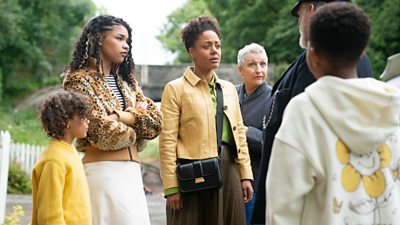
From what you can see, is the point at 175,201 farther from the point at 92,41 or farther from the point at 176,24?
the point at 176,24

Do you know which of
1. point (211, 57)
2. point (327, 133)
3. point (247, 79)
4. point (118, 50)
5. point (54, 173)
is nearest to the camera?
point (327, 133)

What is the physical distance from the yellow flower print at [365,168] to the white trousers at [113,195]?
1915mm

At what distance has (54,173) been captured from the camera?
387 centimetres

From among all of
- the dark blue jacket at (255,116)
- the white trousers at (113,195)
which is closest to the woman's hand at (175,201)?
the white trousers at (113,195)

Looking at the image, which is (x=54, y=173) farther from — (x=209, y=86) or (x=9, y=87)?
(x=9, y=87)

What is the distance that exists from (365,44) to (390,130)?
38 cm

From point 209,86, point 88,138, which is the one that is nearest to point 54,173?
point 88,138

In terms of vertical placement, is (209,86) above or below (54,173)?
above

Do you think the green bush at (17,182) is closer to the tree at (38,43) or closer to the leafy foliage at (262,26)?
the tree at (38,43)

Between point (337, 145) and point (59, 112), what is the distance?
194cm

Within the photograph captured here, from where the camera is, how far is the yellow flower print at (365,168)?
2742 mm

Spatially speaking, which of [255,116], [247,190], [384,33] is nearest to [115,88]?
[247,190]

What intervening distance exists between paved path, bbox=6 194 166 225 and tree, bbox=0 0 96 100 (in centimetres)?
1424

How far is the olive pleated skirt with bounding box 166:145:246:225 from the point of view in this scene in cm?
482
